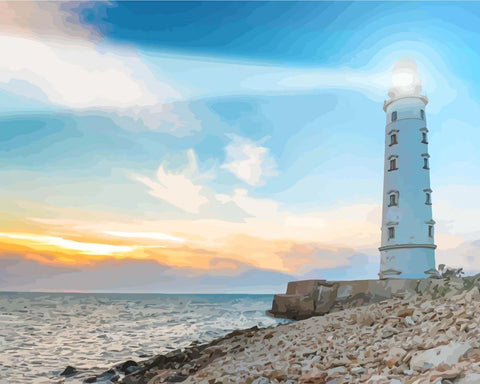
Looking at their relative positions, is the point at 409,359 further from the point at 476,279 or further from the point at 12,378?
the point at 12,378

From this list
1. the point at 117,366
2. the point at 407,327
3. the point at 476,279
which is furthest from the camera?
the point at 117,366

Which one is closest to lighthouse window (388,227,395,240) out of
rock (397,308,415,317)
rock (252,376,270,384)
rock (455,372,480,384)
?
rock (397,308,415,317)

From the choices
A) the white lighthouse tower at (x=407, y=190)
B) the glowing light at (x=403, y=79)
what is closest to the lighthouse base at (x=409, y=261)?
the white lighthouse tower at (x=407, y=190)

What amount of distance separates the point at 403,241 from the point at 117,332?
18.3 m

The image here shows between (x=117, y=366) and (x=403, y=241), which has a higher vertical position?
(x=403, y=241)

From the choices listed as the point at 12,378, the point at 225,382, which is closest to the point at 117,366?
the point at 12,378

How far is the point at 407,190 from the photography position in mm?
25750

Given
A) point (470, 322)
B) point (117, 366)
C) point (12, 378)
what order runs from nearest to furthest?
point (470, 322), point (12, 378), point (117, 366)

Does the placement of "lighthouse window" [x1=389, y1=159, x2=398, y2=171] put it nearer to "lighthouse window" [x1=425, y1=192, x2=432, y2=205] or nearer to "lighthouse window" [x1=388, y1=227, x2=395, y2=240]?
"lighthouse window" [x1=425, y1=192, x2=432, y2=205]

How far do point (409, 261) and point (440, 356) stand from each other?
70.1 ft

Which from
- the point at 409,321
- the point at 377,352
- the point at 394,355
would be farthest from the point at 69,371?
the point at 394,355

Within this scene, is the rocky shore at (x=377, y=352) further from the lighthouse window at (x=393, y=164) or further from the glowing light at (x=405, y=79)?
the glowing light at (x=405, y=79)

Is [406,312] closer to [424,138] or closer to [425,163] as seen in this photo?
[425,163]

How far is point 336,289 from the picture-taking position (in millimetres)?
22641
